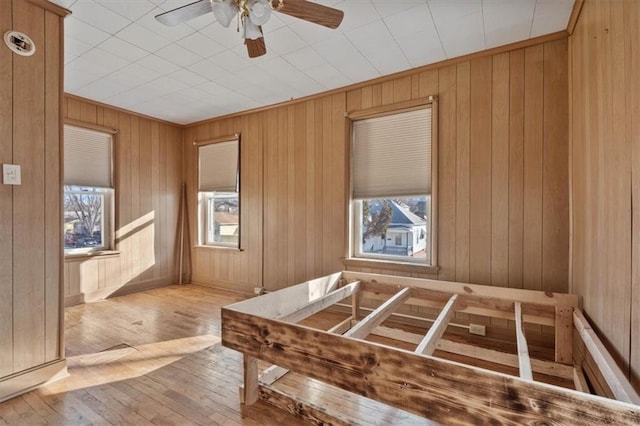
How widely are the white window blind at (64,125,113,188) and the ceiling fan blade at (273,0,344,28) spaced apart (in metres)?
3.80

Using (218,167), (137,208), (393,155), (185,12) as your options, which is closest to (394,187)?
(393,155)

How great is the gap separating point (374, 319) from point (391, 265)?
1.43 metres

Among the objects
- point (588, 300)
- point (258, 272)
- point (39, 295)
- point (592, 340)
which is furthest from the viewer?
point (258, 272)

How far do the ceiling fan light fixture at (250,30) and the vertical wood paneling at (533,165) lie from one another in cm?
242

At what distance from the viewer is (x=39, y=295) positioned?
2.25 metres

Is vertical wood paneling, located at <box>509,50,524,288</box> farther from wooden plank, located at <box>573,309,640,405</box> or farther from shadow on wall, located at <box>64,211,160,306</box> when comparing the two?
shadow on wall, located at <box>64,211,160,306</box>

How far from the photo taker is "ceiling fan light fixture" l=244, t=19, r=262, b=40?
5.93 feet

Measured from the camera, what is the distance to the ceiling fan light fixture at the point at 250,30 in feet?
5.93

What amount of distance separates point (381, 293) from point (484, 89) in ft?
7.27

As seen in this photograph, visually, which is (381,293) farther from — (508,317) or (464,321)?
(508,317)

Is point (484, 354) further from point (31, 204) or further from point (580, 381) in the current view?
point (31, 204)

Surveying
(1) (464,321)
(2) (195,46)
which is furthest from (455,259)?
(2) (195,46)

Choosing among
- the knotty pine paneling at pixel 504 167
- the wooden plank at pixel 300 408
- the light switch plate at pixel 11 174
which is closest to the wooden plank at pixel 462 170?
the knotty pine paneling at pixel 504 167

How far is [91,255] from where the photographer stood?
4.26 metres
